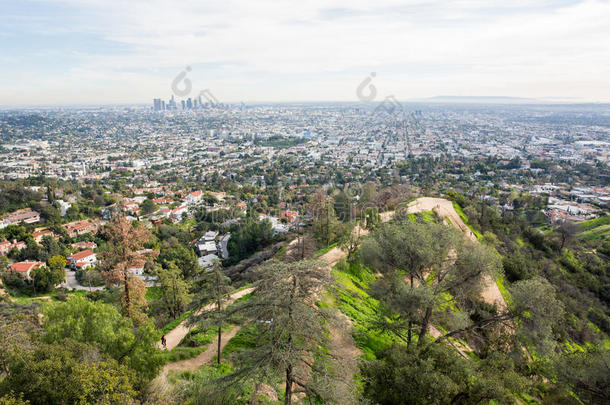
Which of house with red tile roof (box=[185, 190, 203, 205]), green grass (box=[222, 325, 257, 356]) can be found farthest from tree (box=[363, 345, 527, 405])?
house with red tile roof (box=[185, 190, 203, 205])

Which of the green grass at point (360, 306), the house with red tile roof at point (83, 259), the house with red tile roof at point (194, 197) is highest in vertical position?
the green grass at point (360, 306)

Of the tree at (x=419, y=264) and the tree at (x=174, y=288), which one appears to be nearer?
the tree at (x=419, y=264)

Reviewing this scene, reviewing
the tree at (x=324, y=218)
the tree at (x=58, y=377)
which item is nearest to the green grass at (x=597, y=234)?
the tree at (x=324, y=218)

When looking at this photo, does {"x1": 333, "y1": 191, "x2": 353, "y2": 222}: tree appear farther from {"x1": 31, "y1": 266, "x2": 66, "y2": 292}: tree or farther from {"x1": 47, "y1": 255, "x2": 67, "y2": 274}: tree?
{"x1": 47, "y1": 255, "x2": 67, "y2": 274}: tree

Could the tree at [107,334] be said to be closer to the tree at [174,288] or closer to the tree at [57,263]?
the tree at [174,288]

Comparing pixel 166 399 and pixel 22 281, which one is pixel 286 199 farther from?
pixel 166 399

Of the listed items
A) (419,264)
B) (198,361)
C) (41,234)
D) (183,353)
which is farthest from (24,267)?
(419,264)

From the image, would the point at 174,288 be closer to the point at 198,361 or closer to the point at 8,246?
the point at 198,361
